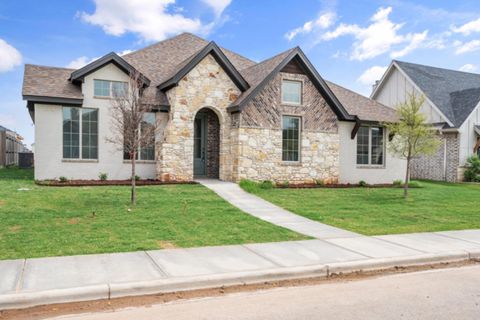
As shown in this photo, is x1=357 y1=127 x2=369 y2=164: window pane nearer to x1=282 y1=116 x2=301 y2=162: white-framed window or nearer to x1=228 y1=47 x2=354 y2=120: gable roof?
x1=228 y1=47 x2=354 y2=120: gable roof

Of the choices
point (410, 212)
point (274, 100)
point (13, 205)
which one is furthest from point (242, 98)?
point (13, 205)

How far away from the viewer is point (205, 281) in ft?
19.5

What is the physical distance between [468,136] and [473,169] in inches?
81.0

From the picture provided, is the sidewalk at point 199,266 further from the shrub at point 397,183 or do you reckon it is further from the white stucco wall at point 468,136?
the white stucco wall at point 468,136

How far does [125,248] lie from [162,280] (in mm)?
1994

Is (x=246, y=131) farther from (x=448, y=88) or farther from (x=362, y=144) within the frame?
(x=448, y=88)

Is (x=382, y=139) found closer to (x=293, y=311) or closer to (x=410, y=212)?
(x=410, y=212)

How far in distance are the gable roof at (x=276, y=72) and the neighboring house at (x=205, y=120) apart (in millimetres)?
48

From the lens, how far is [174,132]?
1712 centimetres

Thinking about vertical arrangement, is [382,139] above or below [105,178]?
above

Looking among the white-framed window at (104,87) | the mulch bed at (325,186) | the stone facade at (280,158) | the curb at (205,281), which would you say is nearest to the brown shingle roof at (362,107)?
the stone facade at (280,158)

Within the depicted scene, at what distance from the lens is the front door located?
63.6 ft

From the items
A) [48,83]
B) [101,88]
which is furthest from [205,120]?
[48,83]

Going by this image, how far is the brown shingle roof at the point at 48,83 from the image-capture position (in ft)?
52.6
